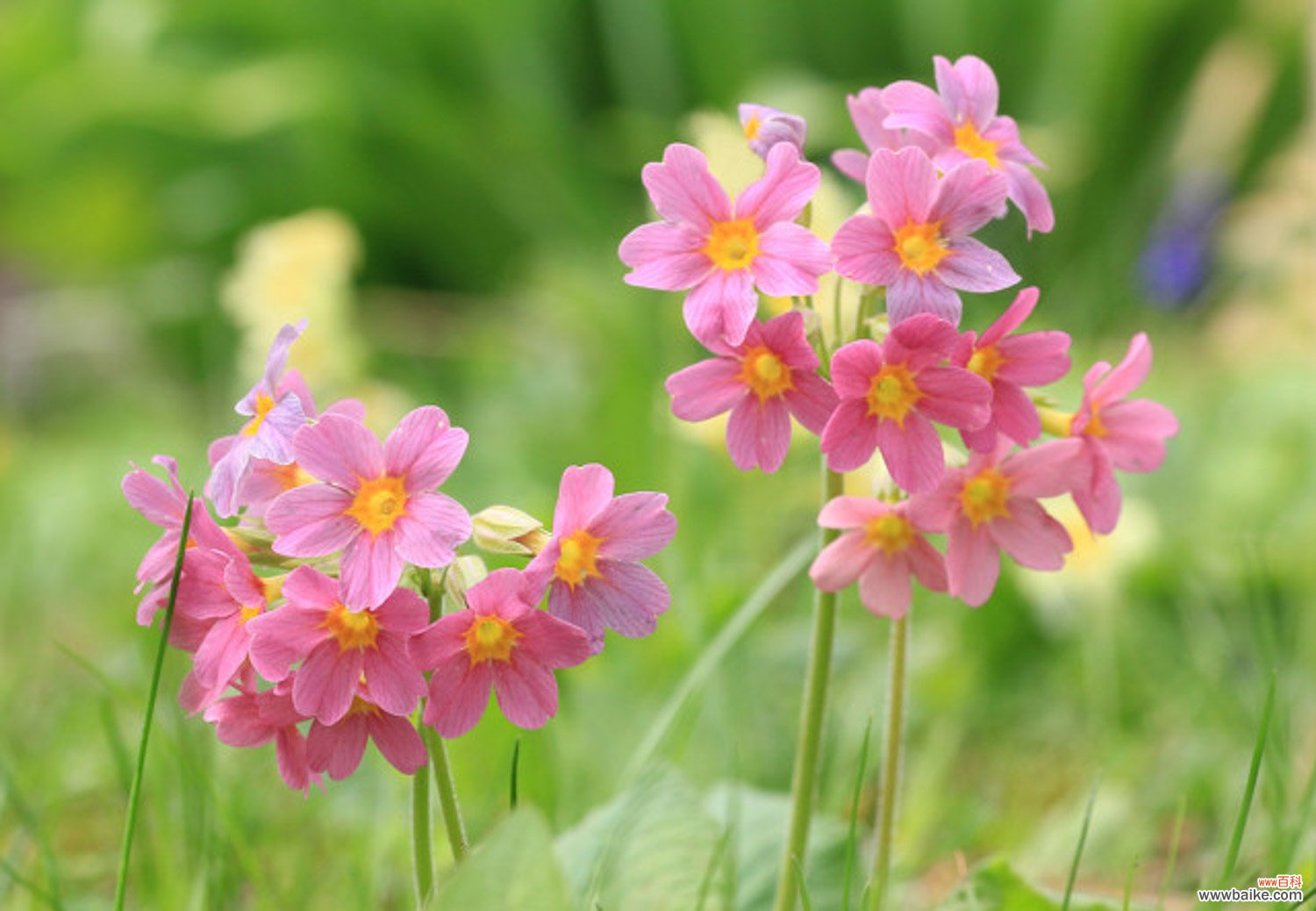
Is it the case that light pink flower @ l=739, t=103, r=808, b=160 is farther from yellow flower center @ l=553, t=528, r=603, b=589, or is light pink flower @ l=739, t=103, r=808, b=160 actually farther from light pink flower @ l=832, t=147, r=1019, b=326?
yellow flower center @ l=553, t=528, r=603, b=589

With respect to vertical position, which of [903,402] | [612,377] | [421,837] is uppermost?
[612,377]

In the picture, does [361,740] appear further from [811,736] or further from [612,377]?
[612,377]

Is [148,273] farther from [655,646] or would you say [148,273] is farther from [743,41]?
[655,646]

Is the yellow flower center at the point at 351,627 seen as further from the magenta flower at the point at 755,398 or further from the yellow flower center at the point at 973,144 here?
the yellow flower center at the point at 973,144

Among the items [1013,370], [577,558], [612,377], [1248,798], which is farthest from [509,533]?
[612,377]

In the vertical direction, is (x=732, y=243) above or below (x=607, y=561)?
above

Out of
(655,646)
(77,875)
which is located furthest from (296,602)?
(655,646)

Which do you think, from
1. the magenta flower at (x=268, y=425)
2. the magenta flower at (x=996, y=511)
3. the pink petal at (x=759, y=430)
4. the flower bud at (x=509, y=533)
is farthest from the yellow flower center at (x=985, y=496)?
the magenta flower at (x=268, y=425)
